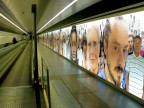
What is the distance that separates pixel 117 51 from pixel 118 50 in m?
0.07

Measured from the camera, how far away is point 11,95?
553cm

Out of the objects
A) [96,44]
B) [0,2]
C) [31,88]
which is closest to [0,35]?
[0,2]

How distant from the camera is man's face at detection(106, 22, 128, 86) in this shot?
5.54m

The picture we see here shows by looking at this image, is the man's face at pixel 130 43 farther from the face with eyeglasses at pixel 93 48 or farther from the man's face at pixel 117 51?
the face with eyeglasses at pixel 93 48

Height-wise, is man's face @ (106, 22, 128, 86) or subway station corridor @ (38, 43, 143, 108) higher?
man's face @ (106, 22, 128, 86)

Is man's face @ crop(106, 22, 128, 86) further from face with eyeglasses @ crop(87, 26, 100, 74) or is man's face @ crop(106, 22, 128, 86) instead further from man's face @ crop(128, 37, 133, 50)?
face with eyeglasses @ crop(87, 26, 100, 74)

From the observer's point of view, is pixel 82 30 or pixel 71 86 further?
pixel 82 30

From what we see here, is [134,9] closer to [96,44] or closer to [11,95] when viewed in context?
[96,44]

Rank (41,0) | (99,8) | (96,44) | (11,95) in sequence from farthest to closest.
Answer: (96,44), (41,0), (99,8), (11,95)

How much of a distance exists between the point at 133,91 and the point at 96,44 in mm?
2984

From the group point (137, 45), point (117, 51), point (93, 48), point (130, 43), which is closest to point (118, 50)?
point (117, 51)

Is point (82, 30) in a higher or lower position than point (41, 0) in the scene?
lower

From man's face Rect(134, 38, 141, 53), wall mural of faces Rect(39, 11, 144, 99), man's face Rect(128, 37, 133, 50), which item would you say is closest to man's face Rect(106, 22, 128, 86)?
wall mural of faces Rect(39, 11, 144, 99)

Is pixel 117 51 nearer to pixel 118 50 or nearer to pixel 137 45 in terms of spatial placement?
pixel 118 50
